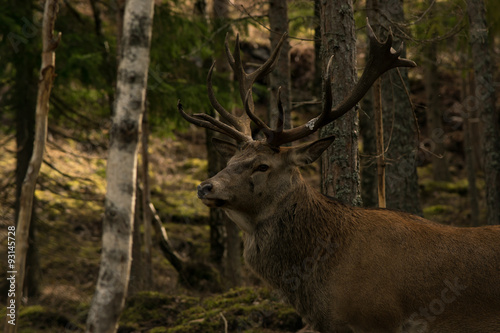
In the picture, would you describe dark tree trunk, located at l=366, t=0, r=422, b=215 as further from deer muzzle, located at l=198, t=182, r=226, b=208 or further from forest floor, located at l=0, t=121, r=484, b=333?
deer muzzle, located at l=198, t=182, r=226, b=208

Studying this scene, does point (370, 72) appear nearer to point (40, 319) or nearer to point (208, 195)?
point (208, 195)

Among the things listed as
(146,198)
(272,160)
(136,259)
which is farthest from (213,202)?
(136,259)

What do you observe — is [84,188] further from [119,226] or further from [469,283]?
[469,283]

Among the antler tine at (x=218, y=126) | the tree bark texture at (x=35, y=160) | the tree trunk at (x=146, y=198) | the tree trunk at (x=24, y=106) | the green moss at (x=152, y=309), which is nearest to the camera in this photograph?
the antler tine at (x=218, y=126)

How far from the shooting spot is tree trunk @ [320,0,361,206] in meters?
6.17

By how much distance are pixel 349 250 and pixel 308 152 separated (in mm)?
1082

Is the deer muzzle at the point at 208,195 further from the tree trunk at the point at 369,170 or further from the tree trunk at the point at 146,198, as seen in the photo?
the tree trunk at the point at 369,170

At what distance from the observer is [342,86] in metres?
6.21

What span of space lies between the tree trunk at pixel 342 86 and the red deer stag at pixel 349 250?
0.61m

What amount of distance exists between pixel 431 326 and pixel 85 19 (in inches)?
403

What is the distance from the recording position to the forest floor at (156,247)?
322 inches

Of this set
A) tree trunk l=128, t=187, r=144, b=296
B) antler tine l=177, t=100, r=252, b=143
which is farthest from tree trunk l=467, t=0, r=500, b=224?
tree trunk l=128, t=187, r=144, b=296

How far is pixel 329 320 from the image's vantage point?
5.02m

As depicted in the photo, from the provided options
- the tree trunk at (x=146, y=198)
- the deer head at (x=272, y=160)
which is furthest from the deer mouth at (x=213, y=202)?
the tree trunk at (x=146, y=198)
